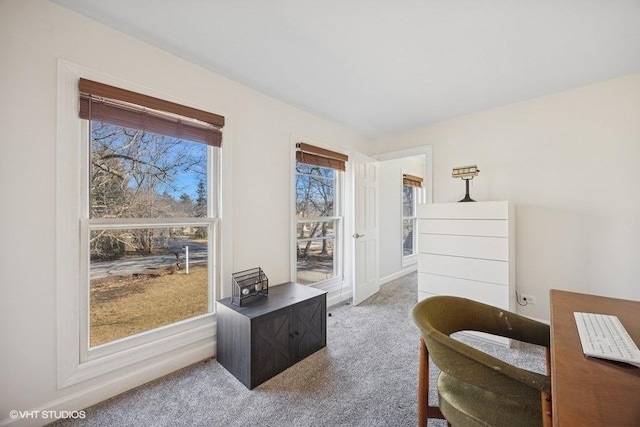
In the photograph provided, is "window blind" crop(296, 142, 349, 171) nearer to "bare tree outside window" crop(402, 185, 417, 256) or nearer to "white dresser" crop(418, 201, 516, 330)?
"white dresser" crop(418, 201, 516, 330)

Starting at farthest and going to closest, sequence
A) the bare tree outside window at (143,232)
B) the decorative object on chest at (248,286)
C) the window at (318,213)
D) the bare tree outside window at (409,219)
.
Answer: the bare tree outside window at (409,219) < the window at (318,213) < the decorative object on chest at (248,286) < the bare tree outside window at (143,232)

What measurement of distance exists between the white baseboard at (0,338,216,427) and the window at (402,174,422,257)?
3908mm

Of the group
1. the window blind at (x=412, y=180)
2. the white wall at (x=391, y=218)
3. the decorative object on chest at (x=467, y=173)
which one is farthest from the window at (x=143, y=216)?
the window blind at (x=412, y=180)

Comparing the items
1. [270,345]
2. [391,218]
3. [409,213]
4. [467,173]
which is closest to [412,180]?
[409,213]

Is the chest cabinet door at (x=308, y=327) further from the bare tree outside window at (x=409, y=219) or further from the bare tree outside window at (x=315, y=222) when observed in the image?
the bare tree outside window at (x=409, y=219)

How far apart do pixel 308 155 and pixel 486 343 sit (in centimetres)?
261

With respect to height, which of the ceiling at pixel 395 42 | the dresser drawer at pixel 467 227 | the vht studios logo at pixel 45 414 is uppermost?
the ceiling at pixel 395 42

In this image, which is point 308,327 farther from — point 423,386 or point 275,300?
point 423,386

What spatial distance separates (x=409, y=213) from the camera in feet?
17.1

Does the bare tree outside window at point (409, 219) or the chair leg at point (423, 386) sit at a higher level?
the bare tree outside window at point (409, 219)

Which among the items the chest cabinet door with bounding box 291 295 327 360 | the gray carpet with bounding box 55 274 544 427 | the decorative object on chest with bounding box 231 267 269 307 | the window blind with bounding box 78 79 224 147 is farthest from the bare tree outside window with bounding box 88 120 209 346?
the chest cabinet door with bounding box 291 295 327 360

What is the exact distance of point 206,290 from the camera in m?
2.22

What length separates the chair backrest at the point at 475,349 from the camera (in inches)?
33.5

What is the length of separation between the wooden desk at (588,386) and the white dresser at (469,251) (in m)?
1.33
